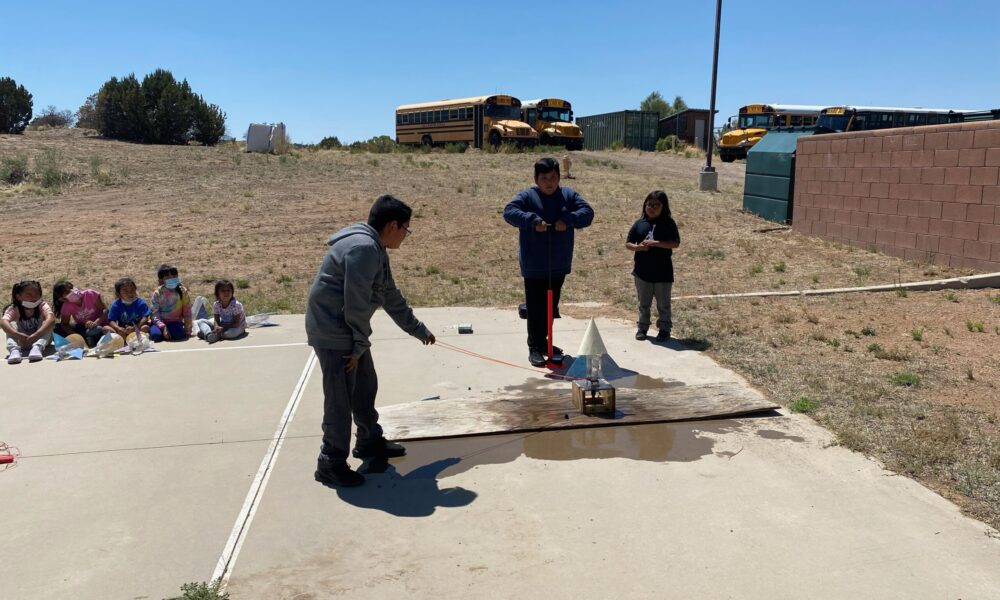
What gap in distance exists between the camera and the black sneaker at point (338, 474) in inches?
172

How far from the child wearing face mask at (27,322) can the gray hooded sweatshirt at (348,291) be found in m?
4.53

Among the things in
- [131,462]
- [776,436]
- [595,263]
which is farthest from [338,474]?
Answer: [595,263]

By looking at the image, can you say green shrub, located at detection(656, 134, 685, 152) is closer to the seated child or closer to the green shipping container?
the green shipping container

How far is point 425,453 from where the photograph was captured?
4.93 metres

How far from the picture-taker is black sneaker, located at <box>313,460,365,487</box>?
4.36m

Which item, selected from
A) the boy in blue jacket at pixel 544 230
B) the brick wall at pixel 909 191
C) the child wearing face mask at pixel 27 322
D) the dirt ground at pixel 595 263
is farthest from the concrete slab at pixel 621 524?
the brick wall at pixel 909 191

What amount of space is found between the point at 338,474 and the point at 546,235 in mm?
3172

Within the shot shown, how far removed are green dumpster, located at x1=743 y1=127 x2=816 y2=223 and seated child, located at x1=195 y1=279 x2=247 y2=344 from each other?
1206 centimetres

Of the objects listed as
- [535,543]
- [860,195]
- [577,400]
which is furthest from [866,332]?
[860,195]

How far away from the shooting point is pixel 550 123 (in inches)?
1467

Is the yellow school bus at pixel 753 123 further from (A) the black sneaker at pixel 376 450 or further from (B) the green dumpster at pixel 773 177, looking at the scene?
(A) the black sneaker at pixel 376 450

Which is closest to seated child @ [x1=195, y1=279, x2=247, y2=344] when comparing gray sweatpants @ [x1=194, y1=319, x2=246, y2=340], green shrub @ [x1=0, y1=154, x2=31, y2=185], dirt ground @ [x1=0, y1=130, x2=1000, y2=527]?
gray sweatpants @ [x1=194, y1=319, x2=246, y2=340]

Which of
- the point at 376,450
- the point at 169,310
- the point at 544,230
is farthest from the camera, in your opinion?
the point at 169,310

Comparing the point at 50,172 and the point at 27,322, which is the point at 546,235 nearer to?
the point at 27,322
